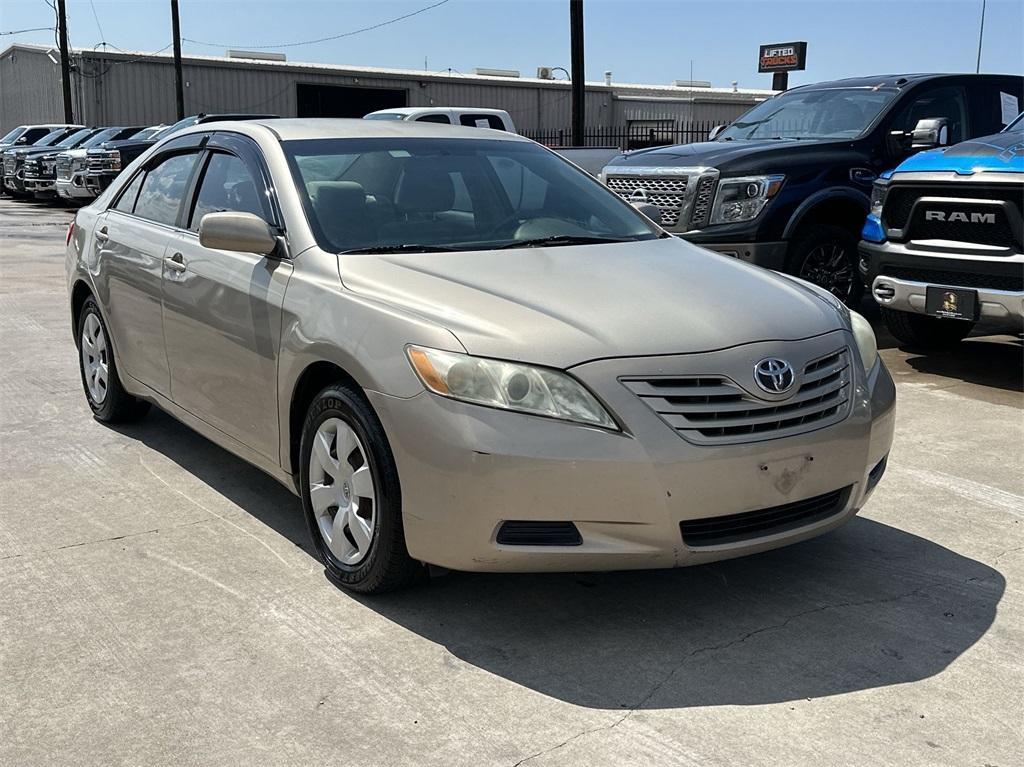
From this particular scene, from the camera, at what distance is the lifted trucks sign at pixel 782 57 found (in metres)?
34.5

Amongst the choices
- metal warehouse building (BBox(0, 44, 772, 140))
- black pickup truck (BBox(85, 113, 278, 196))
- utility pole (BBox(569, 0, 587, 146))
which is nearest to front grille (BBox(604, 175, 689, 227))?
utility pole (BBox(569, 0, 587, 146))

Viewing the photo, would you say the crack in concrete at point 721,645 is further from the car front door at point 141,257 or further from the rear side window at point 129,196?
the rear side window at point 129,196

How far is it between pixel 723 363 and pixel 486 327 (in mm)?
735

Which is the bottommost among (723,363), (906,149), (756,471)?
(756,471)

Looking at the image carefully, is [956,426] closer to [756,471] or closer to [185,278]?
[756,471]

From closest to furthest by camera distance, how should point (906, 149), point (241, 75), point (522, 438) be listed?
point (522, 438) < point (906, 149) < point (241, 75)

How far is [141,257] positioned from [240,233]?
1314 mm

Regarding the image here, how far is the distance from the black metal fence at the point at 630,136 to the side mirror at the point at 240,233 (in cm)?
2851

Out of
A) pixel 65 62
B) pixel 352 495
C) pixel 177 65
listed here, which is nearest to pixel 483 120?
pixel 352 495

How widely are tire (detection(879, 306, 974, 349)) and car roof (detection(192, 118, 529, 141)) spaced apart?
A: 388 centimetres

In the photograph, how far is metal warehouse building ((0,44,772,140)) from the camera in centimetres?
3803

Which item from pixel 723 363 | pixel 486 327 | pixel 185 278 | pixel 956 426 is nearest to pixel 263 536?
pixel 185 278

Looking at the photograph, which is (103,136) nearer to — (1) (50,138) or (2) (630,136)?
(1) (50,138)

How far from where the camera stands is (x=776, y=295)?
4.09 meters
